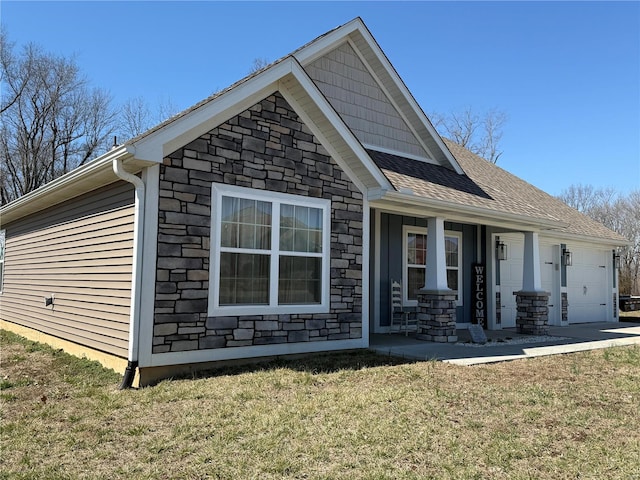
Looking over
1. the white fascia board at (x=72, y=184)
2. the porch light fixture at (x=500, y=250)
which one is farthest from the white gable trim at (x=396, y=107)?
the white fascia board at (x=72, y=184)

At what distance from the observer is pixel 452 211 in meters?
9.93

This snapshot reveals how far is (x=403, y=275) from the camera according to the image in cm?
1108

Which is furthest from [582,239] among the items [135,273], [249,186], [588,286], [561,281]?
[135,273]

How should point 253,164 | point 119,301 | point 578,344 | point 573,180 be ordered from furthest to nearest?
point 573,180 < point 578,344 < point 253,164 < point 119,301

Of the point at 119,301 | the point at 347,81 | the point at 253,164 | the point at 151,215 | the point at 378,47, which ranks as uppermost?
the point at 378,47

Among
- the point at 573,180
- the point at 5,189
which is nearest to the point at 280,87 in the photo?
the point at 5,189

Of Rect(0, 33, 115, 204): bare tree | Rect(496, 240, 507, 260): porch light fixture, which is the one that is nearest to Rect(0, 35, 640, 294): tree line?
Rect(0, 33, 115, 204): bare tree

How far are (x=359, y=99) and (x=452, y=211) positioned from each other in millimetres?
3034

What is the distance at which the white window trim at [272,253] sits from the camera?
666cm

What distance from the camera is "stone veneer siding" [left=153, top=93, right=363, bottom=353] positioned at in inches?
249

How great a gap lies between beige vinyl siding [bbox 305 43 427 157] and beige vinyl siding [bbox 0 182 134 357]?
4.88 metres

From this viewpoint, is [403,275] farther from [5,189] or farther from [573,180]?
[573,180]

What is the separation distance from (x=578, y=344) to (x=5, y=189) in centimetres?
2623

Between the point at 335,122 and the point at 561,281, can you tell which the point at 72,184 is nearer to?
the point at 335,122
